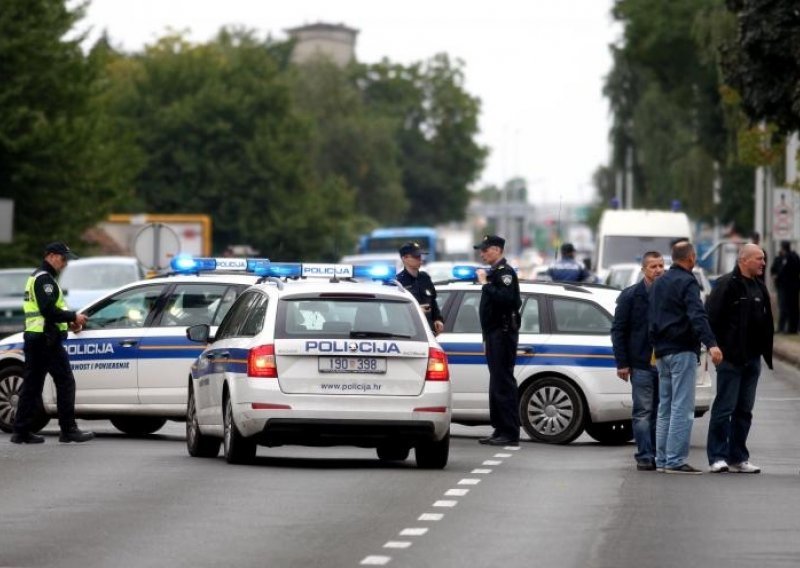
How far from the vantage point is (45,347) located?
66.8ft

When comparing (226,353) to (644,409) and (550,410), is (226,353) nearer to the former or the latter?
(644,409)

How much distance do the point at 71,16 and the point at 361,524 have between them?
51115 mm

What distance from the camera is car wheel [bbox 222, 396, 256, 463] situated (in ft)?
57.1

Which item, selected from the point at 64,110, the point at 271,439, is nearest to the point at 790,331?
the point at 64,110

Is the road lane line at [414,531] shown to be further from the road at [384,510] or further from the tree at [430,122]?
the tree at [430,122]

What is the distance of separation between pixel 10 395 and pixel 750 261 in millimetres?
7890

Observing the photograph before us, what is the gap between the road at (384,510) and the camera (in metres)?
12.0

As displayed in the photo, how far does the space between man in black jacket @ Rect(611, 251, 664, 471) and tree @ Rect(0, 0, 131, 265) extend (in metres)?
43.5

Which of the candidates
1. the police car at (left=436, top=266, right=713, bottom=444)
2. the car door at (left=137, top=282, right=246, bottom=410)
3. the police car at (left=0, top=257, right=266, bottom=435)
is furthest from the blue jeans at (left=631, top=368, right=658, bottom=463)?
the car door at (left=137, top=282, right=246, bottom=410)

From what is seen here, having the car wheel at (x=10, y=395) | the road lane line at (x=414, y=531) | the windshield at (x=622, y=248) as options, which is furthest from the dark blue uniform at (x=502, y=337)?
the windshield at (x=622, y=248)

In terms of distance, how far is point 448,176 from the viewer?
484 ft

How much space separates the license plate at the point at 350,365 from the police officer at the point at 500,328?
300 centimetres

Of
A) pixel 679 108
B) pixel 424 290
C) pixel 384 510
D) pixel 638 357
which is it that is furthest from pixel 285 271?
pixel 679 108

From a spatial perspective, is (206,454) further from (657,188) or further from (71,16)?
(657,188)
